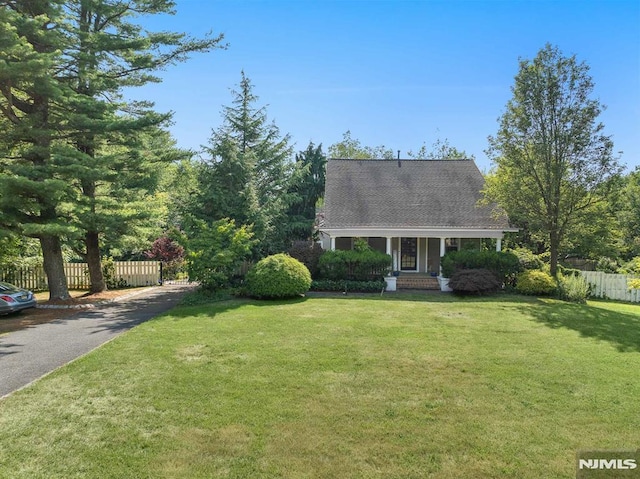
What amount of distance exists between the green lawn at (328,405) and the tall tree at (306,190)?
1367 centimetres

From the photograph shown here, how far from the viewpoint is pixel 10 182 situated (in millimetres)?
11922

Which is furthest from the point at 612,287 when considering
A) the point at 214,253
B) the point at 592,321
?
the point at 214,253

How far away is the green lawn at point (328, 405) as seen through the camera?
415 cm

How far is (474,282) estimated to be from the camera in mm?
15289

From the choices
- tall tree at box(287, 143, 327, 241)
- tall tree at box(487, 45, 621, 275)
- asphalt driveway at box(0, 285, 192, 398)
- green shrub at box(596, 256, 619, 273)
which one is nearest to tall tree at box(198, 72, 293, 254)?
tall tree at box(287, 143, 327, 241)

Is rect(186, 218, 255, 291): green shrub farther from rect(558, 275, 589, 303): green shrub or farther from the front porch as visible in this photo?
rect(558, 275, 589, 303): green shrub

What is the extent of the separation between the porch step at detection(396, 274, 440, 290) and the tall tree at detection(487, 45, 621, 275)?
4846 millimetres

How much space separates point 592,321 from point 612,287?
7718 millimetres

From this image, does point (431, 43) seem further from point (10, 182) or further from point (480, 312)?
point (10, 182)

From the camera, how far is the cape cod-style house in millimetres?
18781

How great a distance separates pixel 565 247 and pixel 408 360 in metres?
17.9

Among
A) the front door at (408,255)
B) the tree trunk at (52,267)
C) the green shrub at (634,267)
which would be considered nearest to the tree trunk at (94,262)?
the tree trunk at (52,267)

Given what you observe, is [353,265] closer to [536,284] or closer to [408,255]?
[408,255]

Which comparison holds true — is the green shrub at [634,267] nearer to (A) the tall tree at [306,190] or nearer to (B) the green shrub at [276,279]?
(B) the green shrub at [276,279]
